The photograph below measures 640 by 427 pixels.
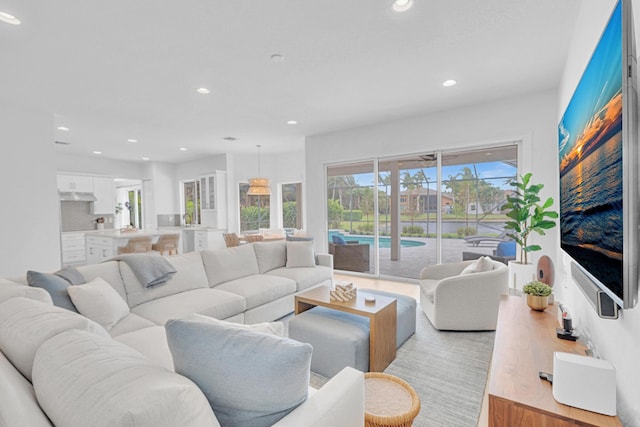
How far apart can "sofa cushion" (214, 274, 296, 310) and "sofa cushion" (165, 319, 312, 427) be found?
80.2 inches

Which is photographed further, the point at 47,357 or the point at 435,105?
the point at 435,105

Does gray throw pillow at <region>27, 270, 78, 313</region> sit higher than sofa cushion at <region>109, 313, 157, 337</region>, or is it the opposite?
gray throw pillow at <region>27, 270, 78, 313</region>

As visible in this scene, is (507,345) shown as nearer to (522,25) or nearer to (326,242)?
(522,25)

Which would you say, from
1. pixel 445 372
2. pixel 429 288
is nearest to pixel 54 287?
pixel 445 372

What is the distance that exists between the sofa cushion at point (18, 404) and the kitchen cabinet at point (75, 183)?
7.95 meters

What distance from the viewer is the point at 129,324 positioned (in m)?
2.18

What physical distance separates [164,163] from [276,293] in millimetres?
7184

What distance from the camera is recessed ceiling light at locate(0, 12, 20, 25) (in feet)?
7.23

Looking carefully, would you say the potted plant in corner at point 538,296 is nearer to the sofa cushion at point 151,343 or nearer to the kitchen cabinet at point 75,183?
the sofa cushion at point 151,343

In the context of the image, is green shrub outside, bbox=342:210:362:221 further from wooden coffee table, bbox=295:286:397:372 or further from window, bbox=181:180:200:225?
window, bbox=181:180:200:225

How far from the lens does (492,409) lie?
3.92 feet

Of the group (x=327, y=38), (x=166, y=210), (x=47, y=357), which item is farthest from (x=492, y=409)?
(x=166, y=210)

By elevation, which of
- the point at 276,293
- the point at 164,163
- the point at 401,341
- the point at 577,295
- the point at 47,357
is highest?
the point at 164,163

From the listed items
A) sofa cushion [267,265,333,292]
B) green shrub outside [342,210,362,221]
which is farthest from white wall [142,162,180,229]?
sofa cushion [267,265,333,292]
